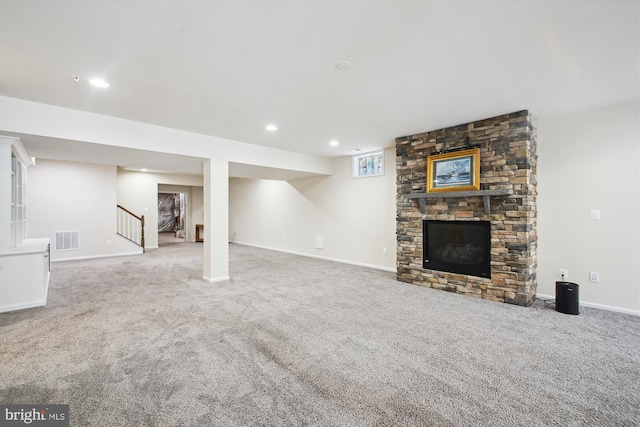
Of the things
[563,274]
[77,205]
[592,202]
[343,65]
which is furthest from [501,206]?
[77,205]

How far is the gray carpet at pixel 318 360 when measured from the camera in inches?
70.2

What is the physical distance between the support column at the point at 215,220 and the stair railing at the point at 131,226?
183 inches

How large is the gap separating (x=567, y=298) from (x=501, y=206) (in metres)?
1.35

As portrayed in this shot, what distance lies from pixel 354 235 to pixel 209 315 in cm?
396

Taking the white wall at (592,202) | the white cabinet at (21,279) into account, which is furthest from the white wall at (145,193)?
the white wall at (592,202)

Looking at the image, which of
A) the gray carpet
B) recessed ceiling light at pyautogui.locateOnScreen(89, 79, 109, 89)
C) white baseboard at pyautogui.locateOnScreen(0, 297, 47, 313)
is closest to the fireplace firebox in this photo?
the gray carpet

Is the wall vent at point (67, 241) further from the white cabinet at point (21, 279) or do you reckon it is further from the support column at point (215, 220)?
the support column at point (215, 220)

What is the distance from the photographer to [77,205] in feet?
23.5

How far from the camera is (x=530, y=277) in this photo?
3803mm

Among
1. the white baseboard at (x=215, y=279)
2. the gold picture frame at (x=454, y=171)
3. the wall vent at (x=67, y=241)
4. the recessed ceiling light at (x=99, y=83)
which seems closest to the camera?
the recessed ceiling light at (x=99, y=83)

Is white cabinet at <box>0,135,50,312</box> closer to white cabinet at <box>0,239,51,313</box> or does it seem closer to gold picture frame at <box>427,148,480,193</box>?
white cabinet at <box>0,239,51,313</box>

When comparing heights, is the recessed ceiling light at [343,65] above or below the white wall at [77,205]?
above

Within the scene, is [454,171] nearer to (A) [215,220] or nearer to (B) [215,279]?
(A) [215,220]

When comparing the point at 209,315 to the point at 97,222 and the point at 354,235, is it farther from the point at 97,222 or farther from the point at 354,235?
the point at 97,222
